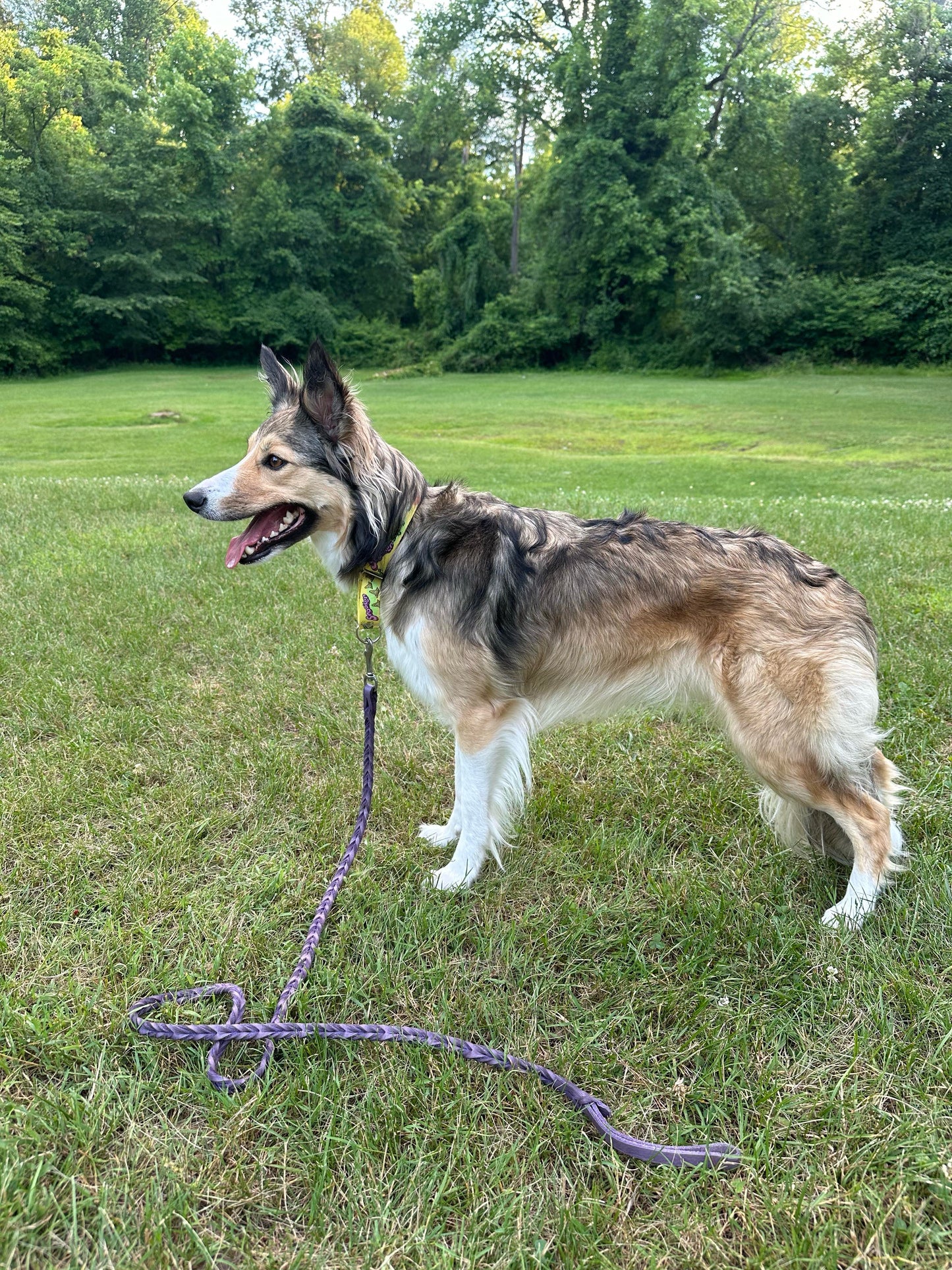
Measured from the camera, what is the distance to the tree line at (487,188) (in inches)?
1426

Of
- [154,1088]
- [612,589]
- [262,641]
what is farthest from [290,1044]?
[262,641]

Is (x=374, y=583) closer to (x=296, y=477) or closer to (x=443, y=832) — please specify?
(x=296, y=477)

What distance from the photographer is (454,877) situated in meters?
3.20

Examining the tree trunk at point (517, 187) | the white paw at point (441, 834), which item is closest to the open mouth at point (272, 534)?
the white paw at point (441, 834)

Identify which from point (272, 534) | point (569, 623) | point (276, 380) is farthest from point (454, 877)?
point (276, 380)

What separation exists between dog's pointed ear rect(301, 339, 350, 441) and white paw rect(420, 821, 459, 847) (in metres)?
1.84

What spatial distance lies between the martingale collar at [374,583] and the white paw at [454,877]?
113cm

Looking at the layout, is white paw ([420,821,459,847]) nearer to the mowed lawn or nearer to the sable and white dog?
the mowed lawn

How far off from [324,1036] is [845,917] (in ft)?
6.54

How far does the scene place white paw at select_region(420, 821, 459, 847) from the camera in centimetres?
347

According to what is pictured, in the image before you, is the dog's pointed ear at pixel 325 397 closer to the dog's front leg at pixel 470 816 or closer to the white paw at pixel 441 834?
the dog's front leg at pixel 470 816

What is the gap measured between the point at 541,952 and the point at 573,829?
830 mm

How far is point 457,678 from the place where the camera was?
3.17m

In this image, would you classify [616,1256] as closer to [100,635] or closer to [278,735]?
[278,735]
